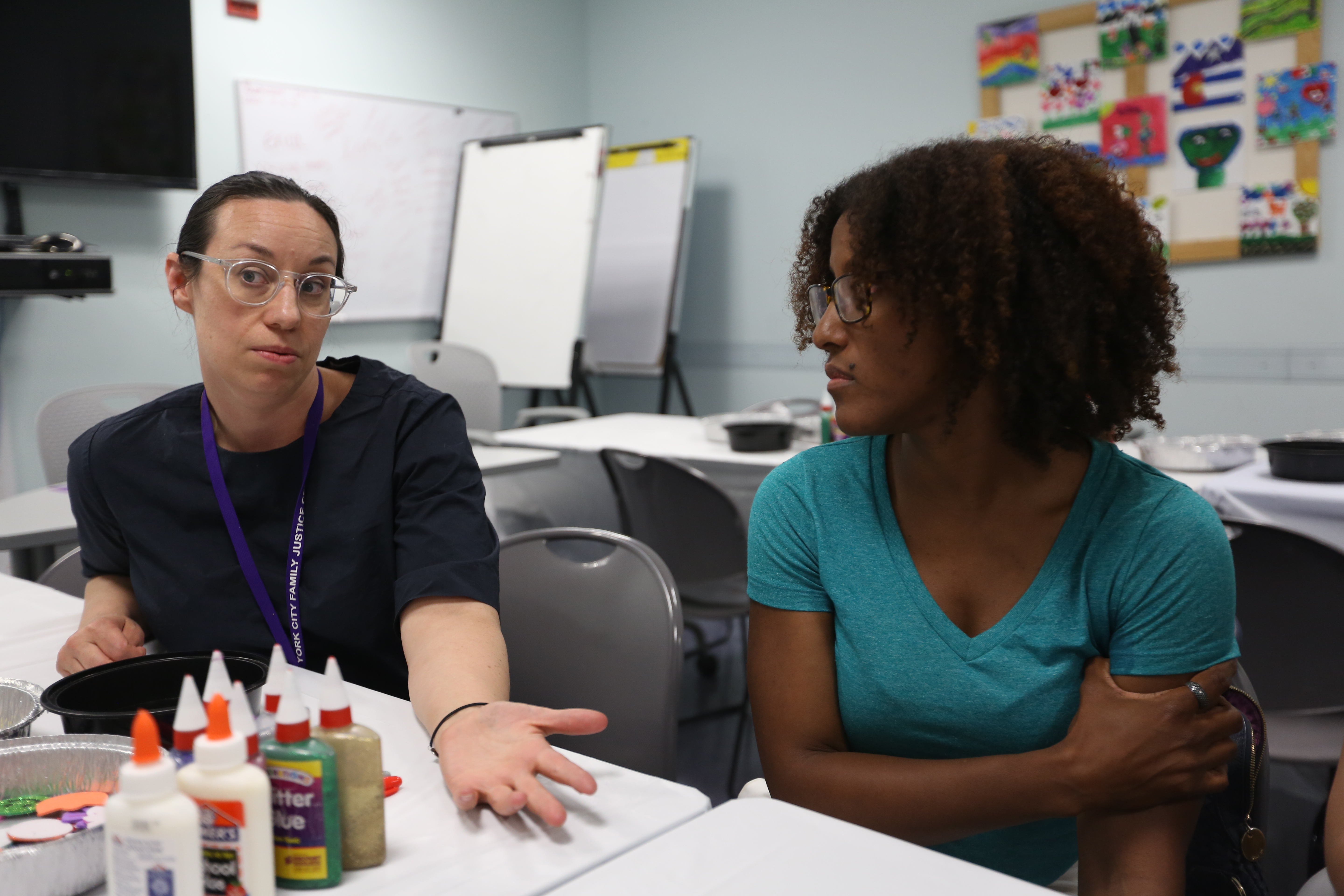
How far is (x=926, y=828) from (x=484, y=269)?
14.5ft

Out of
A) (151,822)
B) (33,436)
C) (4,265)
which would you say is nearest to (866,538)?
(151,822)

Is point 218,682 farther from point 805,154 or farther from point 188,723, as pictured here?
point 805,154

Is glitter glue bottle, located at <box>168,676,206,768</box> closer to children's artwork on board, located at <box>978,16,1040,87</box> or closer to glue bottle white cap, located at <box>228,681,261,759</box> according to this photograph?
glue bottle white cap, located at <box>228,681,261,759</box>

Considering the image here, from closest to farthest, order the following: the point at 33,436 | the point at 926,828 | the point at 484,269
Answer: the point at 926,828
the point at 33,436
the point at 484,269

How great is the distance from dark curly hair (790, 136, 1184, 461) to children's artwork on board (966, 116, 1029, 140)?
11.4ft

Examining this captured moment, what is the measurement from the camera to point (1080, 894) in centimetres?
104

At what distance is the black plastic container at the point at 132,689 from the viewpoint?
0.88 meters

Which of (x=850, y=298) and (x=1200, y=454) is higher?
(x=850, y=298)

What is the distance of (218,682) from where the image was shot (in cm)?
64

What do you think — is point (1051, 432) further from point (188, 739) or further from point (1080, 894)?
point (188, 739)

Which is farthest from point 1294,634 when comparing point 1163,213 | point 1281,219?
point 1163,213

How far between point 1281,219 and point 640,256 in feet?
9.37

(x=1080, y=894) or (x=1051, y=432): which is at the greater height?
(x=1051, y=432)

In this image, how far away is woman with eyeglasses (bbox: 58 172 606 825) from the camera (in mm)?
1266
